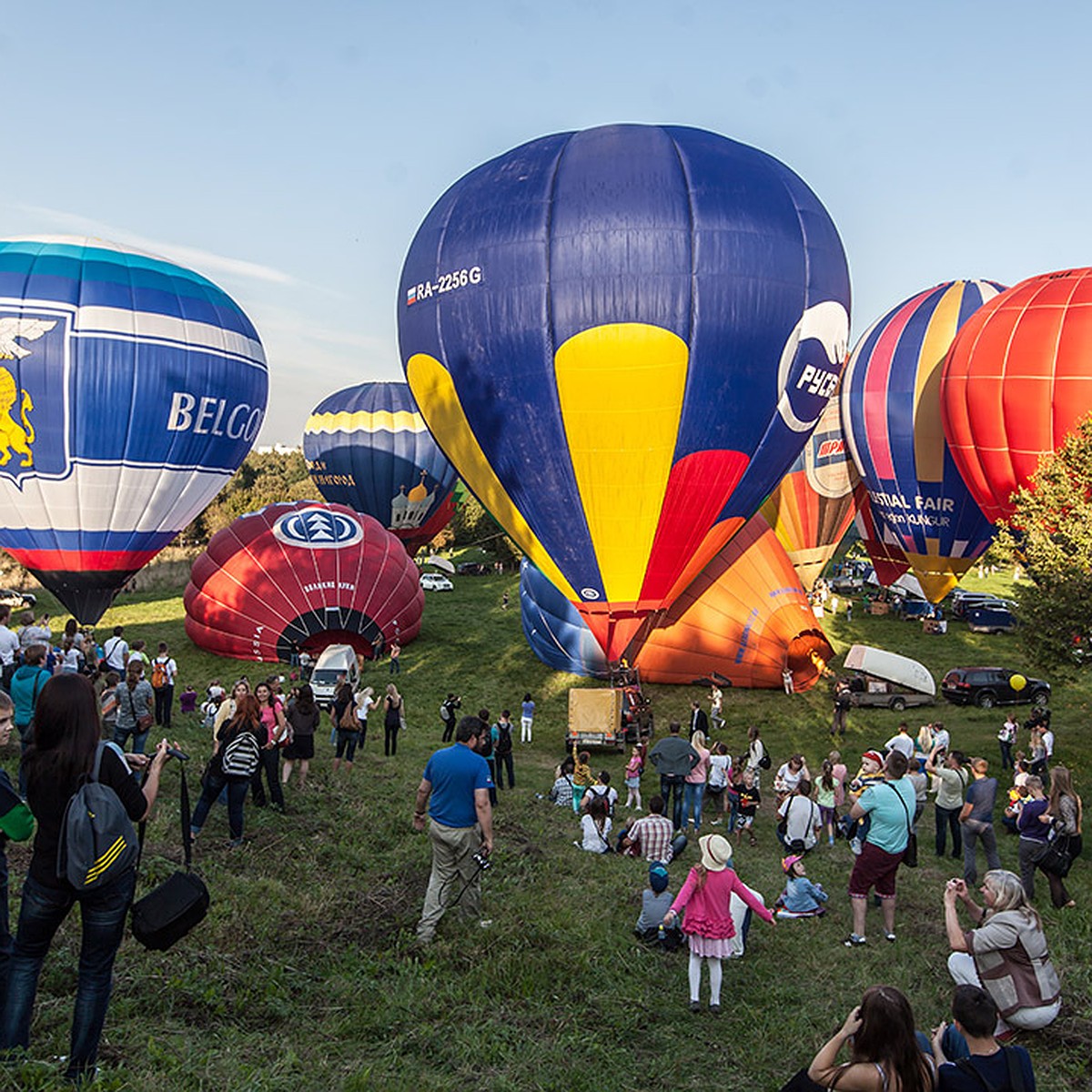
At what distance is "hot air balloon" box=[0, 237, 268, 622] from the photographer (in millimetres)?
17516

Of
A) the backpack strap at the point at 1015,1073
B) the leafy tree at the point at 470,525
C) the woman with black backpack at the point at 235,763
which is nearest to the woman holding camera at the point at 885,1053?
the backpack strap at the point at 1015,1073

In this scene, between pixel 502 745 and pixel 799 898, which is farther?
pixel 502 745

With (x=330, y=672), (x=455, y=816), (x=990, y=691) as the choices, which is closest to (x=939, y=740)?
(x=990, y=691)

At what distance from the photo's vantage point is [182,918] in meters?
4.42

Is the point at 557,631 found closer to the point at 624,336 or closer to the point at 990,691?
the point at 624,336

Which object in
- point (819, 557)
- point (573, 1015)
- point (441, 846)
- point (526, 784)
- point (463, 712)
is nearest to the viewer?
point (573, 1015)

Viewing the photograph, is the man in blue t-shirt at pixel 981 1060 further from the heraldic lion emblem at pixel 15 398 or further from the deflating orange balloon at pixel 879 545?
the deflating orange balloon at pixel 879 545

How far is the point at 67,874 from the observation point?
3785mm

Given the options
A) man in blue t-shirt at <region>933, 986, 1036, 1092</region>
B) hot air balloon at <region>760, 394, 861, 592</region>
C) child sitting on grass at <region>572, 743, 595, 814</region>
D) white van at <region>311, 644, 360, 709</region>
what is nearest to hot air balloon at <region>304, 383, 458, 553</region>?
hot air balloon at <region>760, 394, 861, 592</region>

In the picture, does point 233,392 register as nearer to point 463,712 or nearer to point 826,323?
point 463,712

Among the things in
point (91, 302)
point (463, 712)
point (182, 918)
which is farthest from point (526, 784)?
point (91, 302)

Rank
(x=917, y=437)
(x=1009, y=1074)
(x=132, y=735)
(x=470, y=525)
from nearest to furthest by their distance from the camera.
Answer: (x=1009, y=1074), (x=132, y=735), (x=917, y=437), (x=470, y=525)

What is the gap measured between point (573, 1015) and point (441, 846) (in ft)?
4.64

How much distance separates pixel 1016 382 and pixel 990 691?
705cm
